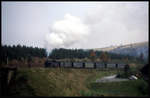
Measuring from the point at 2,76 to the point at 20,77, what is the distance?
1.54 meters

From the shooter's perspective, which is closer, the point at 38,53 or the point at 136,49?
the point at 38,53

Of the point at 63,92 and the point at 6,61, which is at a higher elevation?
the point at 6,61

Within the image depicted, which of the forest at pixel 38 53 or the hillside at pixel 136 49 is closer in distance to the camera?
the forest at pixel 38 53

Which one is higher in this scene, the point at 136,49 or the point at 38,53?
the point at 136,49

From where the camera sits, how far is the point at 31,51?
28516 millimetres

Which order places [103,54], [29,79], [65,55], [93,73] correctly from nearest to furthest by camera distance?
1. [29,79]
2. [93,73]
3. [65,55]
4. [103,54]

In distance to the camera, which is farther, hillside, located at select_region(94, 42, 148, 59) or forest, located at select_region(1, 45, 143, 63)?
hillside, located at select_region(94, 42, 148, 59)

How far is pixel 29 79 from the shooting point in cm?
1290

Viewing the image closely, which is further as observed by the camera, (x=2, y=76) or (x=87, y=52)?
(x=87, y=52)

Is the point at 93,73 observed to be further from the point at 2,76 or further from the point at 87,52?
the point at 87,52

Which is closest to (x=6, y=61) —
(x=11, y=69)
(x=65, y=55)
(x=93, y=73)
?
(x=11, y=69)

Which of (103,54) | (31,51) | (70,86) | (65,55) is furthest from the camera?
(103,54)

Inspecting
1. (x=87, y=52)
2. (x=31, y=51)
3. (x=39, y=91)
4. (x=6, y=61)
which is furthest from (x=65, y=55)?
(x=39, y=91)

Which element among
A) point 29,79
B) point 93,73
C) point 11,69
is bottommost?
point 93,73
